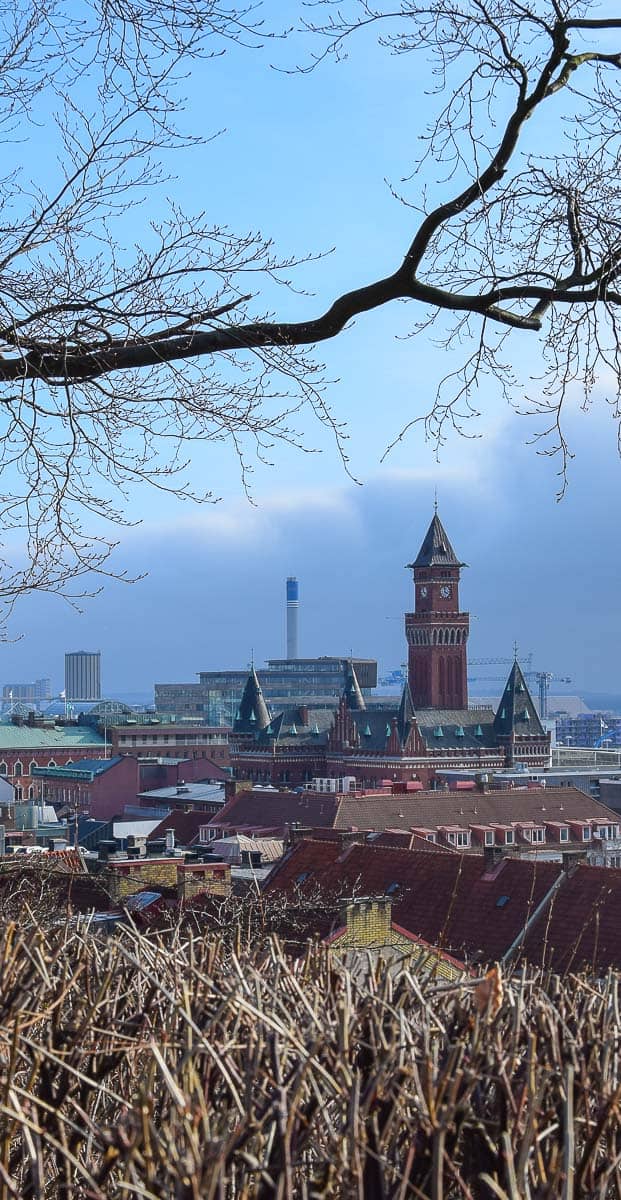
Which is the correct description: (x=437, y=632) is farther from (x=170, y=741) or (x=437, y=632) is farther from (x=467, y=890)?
(x=467, y=890)

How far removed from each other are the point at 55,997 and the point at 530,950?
23.9 meters

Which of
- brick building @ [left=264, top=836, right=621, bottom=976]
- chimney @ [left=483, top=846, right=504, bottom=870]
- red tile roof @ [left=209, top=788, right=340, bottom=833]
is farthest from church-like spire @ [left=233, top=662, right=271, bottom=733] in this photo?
chimney @ [left=483, top=846, right=504, bottom=870]

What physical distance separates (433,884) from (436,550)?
9586 cm

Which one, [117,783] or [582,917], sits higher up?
[582,917]

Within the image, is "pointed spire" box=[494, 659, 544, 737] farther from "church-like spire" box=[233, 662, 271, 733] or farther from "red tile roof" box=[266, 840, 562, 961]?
"red tile roof" box=[266, 840, 562, 961]

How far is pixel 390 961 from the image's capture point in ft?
11.9

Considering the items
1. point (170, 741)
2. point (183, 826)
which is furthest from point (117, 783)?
point (183, 826)

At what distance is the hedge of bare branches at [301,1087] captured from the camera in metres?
2.61

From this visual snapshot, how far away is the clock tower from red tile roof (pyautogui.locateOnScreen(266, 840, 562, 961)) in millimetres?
91015

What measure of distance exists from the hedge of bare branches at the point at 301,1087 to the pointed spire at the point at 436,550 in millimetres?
121528

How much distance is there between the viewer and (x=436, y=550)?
411 feet

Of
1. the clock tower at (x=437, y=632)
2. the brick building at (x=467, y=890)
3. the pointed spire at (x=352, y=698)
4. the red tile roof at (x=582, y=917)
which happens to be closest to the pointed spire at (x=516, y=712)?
the pointed spire at (x=352, y=698)

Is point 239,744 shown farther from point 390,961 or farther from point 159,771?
point 390,961

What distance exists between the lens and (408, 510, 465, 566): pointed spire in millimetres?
124688
